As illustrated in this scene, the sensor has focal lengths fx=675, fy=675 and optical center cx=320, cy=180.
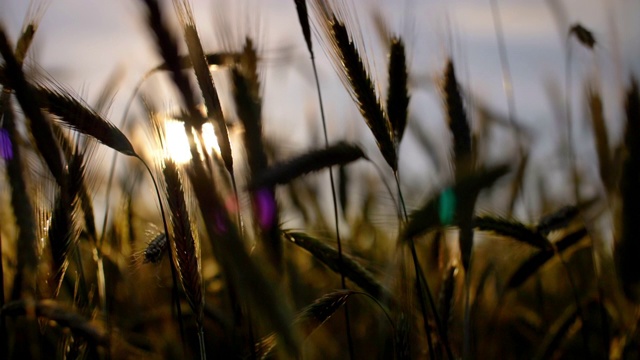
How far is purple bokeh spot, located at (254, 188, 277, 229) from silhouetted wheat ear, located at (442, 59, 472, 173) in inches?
21.8

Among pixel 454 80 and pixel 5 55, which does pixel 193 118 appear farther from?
pixel 454 80

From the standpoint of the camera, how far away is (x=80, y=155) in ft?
6.04

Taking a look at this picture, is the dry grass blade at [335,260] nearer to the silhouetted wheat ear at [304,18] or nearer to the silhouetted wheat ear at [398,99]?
the silhouetted wheat ear at [398,99]

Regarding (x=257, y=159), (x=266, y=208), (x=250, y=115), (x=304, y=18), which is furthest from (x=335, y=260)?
(x=304, y=18)

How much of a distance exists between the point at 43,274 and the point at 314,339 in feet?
4.24

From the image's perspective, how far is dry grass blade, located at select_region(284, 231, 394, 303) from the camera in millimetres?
2137

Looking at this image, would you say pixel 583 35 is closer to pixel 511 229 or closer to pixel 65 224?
pixel 511 229

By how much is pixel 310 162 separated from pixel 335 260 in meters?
0.36

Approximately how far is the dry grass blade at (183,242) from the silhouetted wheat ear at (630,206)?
4.09 feet

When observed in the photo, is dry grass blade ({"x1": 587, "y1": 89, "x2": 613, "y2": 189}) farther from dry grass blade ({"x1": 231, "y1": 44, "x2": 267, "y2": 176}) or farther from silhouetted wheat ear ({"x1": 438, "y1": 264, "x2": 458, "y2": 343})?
dry grass blade ({"x1": 231, "y1": 44, "x2": 267, "y2": 176})

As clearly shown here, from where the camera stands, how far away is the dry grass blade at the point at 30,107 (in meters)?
1.56

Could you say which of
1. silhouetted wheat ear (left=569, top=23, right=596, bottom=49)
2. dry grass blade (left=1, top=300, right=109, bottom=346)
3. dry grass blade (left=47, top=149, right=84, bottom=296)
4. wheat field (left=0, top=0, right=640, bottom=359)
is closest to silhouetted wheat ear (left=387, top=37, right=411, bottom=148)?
wheat field (left=0, top=0, right=640, bottom=359)

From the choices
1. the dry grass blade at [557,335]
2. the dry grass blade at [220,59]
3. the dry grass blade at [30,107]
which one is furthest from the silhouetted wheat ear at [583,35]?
the dry grass blade at [30,107]

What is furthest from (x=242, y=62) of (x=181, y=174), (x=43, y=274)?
(x=43, y=274)
